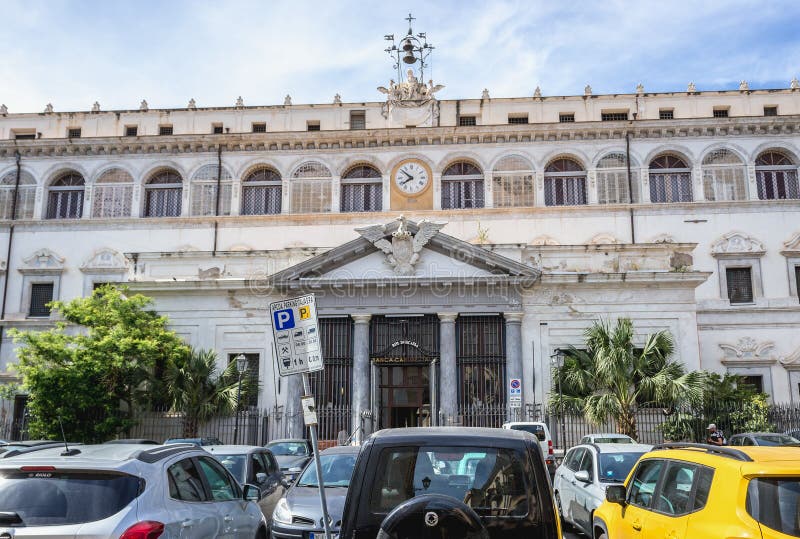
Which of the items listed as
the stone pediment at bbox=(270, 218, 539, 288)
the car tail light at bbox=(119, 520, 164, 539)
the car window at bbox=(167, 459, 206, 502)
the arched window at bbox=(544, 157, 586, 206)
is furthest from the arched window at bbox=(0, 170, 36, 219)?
the car tail light at bbox=(119, 520, 164, 539)

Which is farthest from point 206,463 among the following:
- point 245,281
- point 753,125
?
point 753,125

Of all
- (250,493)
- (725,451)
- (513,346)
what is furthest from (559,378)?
(725,451)

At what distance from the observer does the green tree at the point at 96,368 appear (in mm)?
26172

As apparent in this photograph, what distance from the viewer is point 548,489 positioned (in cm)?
563

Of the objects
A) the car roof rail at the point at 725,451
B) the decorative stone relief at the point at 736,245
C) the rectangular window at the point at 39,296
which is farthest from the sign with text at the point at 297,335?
the rectangular window at the point at 39,296

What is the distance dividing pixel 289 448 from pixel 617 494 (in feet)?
47.3

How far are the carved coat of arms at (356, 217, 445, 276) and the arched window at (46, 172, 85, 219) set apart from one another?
17.5 meters

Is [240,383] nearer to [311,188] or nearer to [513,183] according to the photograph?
[311,188]

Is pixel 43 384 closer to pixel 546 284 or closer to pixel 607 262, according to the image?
pixel 546 284

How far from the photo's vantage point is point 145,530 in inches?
239

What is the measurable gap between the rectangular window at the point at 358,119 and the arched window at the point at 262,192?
4.63 m

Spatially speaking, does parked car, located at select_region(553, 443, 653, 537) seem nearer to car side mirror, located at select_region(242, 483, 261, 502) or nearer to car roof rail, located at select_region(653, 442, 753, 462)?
car roof rail, located at select_region(653, 442, 753, 462)

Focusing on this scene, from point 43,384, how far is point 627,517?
23.2m

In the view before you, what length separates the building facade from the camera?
93.9 ft
